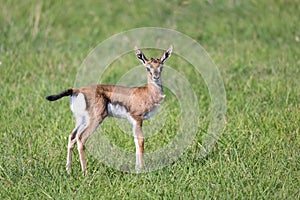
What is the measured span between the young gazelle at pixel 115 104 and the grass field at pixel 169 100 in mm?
226

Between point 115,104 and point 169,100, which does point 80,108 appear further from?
point 169,100

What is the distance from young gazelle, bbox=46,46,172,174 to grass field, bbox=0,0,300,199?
8.9 inches

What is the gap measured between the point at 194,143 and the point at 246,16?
464cm

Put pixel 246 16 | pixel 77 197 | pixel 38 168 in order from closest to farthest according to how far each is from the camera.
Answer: pixel 77 197
pixel 38 168
pixel 246 16

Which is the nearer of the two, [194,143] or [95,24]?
[194,143]

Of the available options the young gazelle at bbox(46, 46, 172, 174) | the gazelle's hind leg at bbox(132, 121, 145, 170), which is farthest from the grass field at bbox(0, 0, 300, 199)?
the young gazelle at bbox(46, 46, 172, 174)

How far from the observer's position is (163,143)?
5.49 meters

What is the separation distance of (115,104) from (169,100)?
74.6 inches

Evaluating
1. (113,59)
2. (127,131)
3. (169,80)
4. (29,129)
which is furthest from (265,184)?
(113,59)

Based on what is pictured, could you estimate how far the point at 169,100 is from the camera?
679cm

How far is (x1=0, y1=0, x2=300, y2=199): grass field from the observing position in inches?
184

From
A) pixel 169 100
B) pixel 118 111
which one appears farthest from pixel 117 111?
pixel 169 100

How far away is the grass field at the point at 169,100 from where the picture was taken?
4.68 metres

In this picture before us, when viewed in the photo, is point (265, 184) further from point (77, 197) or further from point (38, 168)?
point (38, 168)
